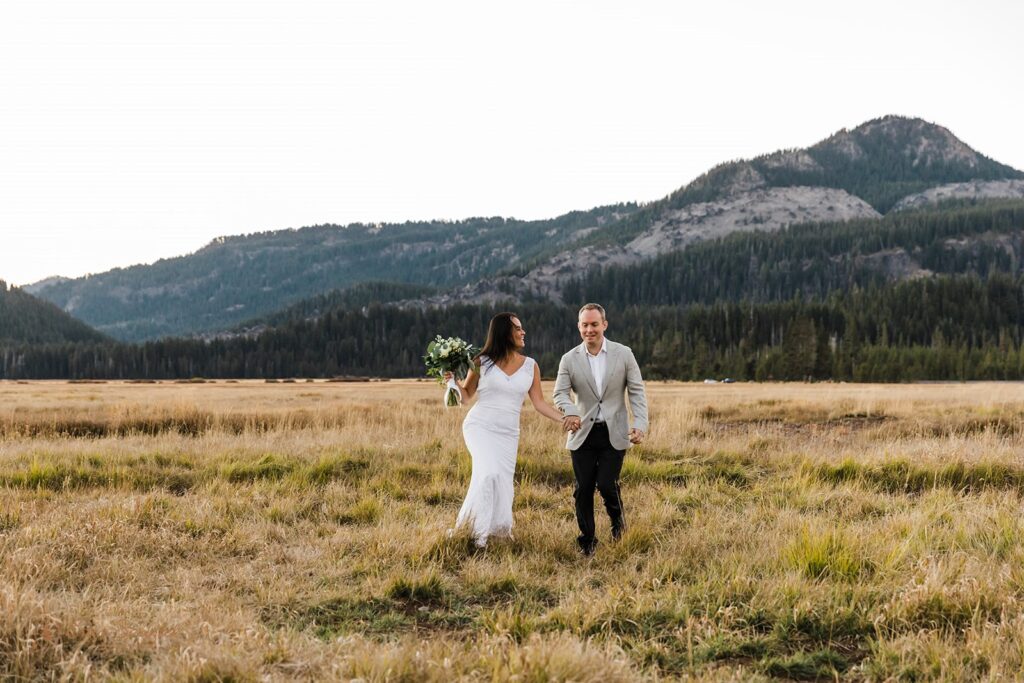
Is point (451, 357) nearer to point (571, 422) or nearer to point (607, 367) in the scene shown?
point (571, 422)

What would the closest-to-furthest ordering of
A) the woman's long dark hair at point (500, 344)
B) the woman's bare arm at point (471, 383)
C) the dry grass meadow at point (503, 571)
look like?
1. the dry grass meadow at point (503, 571)
2. the woman's long dark hair at point (500, 344)
3. the woman's bare arm at point (471, 383)

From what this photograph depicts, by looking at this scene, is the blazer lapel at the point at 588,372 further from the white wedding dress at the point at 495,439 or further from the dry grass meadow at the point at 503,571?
the dry grass meadow at the point at 503,571

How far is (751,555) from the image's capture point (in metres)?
6.89

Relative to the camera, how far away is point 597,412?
766 cm

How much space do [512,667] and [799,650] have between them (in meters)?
2.26

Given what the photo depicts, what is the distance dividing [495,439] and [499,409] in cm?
36

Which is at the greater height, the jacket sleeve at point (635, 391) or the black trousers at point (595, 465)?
the jacket sleeve at point (635, 391)

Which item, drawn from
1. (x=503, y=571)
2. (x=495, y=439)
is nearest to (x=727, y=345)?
(x=495, y=439)

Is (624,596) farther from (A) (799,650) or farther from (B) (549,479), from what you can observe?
(B) (549,479)

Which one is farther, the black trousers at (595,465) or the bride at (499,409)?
the bride at (499,409)

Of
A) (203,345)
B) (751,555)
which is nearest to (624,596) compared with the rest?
(751,555)

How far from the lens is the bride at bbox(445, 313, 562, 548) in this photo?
788cm

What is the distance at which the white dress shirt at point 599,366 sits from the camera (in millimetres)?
7684

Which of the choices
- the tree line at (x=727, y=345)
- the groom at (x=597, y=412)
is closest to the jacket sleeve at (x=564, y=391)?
the groom at (x=597, y=412)
